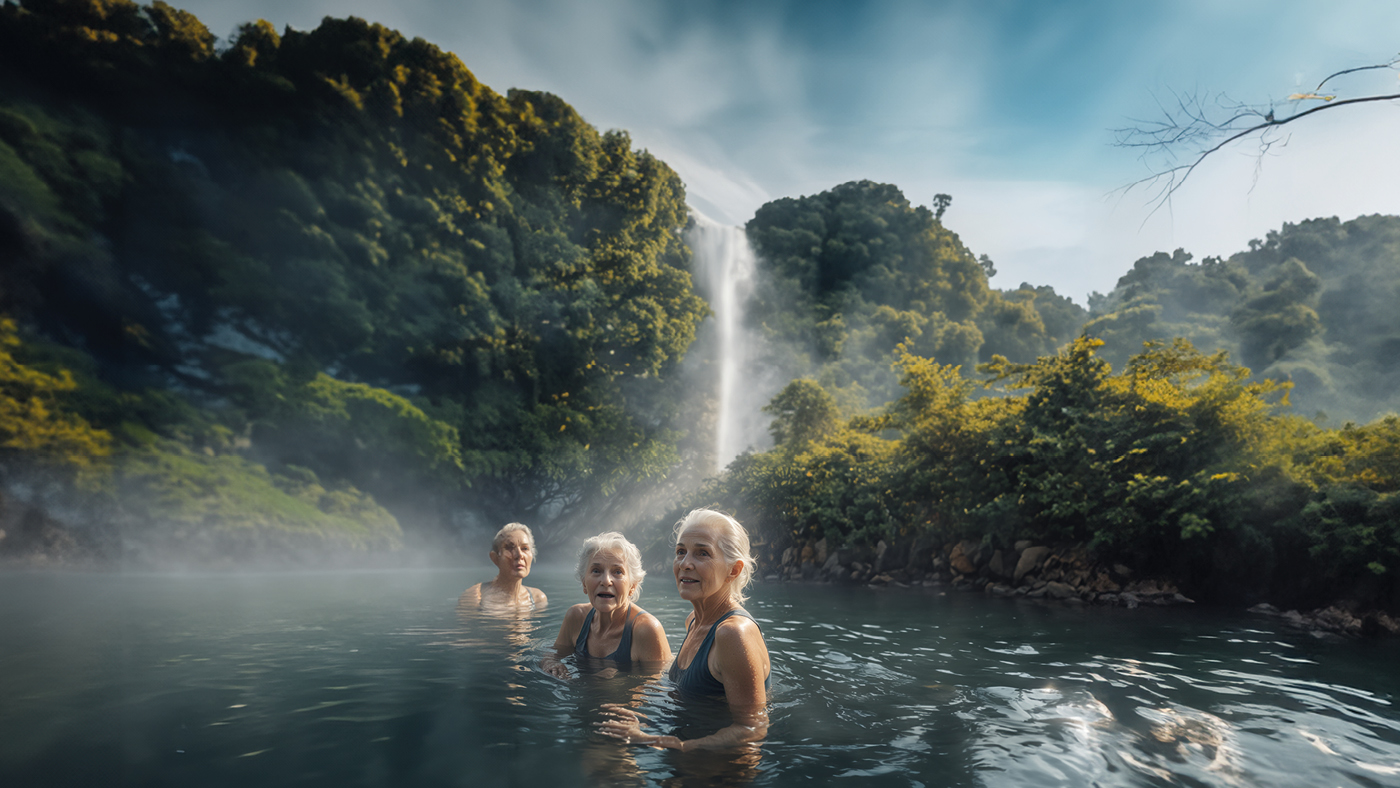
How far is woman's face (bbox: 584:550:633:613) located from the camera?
444cm

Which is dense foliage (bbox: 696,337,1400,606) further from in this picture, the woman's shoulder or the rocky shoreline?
the woman's shoulder

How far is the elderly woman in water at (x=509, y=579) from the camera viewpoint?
721 centimetres

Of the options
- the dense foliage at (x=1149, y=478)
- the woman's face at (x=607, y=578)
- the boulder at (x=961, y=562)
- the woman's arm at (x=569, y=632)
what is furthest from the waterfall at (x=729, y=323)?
the woman's face at (x=607, y=578)

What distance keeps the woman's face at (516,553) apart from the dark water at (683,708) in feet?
1.86

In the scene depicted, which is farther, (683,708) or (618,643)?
(618,643)

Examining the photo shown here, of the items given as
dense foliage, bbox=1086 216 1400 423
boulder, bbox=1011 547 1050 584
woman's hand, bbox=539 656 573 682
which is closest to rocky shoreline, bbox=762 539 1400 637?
boulder, bbox=1011 547 1050 584

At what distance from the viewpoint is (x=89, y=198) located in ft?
65.1

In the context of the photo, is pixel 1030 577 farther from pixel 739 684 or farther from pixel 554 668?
pixel 739 684

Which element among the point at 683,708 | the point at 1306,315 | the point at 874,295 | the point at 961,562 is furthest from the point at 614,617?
the point at 874,295

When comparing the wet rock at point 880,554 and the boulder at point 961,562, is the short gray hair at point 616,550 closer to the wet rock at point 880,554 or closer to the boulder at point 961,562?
the boulder at point 961,562

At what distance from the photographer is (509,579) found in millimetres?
7605

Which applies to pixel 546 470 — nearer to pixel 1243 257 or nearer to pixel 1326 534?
pixel 1326 534

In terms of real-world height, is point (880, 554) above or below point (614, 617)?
above

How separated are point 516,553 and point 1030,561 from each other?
894 centimetres
